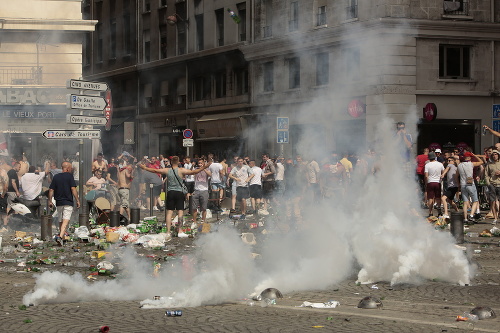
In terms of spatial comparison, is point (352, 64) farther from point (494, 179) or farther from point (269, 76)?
point (494, 179)

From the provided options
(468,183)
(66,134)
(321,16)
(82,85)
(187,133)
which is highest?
(321,16)

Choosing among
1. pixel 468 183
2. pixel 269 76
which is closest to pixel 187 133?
pixel 468 183

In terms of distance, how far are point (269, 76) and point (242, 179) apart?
831 cm

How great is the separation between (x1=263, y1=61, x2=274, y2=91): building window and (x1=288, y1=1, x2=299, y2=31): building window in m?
1.42

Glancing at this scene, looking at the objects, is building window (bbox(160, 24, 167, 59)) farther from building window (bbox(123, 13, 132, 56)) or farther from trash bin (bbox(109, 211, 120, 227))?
trash bin (bbox(109, 211, 120, 227))

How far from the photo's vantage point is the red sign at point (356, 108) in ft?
45.7

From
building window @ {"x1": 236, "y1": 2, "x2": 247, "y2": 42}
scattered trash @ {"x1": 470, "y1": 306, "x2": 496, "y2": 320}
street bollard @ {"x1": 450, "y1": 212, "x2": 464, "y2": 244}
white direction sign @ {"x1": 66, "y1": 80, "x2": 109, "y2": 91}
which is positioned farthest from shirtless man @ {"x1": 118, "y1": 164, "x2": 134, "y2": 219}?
scattered trash @ {"x1": 470, "y1": 306, "x2": 496, "y2": 320}

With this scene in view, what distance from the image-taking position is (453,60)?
63.6 ft

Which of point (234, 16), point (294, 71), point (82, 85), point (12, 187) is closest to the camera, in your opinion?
point (294, 71)

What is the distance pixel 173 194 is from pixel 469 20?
6.87 metres

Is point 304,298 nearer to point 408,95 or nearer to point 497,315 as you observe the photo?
point 497,315

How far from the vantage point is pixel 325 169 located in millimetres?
16406

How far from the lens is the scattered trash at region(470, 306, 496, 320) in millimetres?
8344

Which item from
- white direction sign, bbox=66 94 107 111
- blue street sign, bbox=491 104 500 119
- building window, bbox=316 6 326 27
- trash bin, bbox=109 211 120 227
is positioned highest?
building window, bbox=316 6 326 27
